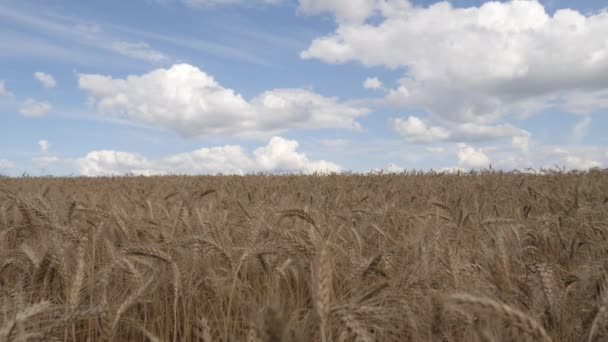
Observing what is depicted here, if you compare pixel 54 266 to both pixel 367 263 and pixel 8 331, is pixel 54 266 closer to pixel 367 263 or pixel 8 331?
pixel 8 331

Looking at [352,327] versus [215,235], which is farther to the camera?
[215,235]

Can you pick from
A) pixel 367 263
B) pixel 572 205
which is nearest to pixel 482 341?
pixel 367 263

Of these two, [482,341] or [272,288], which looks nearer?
[482,341]

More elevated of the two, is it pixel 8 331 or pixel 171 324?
pixel 8 331

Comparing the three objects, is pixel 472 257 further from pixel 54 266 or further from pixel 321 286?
pixel 54 266

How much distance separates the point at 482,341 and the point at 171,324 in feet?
5.49

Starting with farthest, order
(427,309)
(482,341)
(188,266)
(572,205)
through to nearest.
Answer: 1. (572,205)
2. (188,266)
3. (427,309)
4. (482,341)

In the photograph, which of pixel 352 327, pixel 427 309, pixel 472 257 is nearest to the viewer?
pixel 352 327

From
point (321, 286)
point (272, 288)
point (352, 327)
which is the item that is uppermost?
point (321, 286)

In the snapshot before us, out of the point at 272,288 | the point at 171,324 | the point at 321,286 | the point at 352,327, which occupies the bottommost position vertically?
the point at 171,324

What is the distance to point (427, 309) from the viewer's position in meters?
1.56

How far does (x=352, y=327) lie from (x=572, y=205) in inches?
166

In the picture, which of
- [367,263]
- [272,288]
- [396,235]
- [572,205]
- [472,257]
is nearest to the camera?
[367,263]

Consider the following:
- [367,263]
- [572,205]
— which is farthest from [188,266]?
[572,205]
